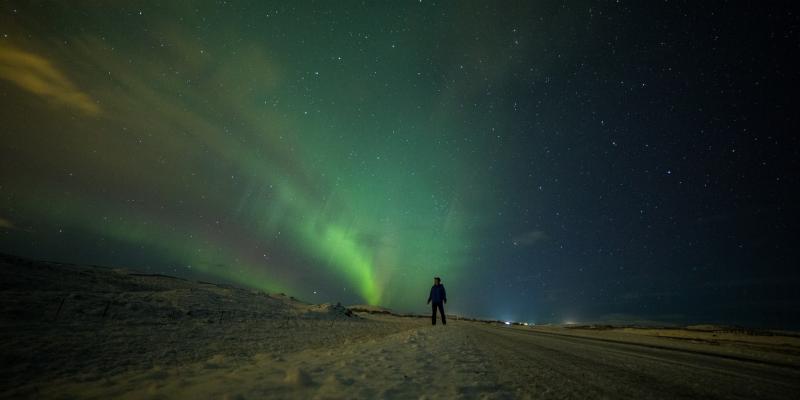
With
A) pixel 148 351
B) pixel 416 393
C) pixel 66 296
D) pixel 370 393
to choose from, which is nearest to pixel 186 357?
pixel 148 351

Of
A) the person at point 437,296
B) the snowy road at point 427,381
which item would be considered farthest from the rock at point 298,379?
the person at point 437,296

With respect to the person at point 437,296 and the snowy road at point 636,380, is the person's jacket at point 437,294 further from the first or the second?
the snowy road at point 636,380

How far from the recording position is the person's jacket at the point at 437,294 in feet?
59.9

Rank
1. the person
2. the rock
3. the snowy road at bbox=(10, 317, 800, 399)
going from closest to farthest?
the snowy road at bbox=(10, 317, 800, 399) < the rock < the person

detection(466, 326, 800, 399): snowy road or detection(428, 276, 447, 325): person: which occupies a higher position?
detection(428, 276, 447, 325): person

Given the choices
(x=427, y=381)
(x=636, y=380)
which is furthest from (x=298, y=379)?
(x=636, y=380)

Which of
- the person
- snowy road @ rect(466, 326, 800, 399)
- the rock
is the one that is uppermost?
the person

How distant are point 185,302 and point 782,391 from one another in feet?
62.3

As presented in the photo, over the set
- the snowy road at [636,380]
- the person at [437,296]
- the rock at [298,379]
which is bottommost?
A: the snowy road at [636,380]

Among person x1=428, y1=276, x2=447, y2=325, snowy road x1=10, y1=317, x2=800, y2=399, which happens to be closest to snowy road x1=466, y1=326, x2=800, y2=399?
snowy road x1=10, y1=317, x2=800, y2=399

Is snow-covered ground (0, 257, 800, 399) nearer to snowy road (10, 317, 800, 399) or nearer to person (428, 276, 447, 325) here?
snowy road (10, 317, 800, 399)

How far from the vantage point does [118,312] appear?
416 inches

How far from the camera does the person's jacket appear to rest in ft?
59.9

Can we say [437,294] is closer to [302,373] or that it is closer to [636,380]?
[636,380]
